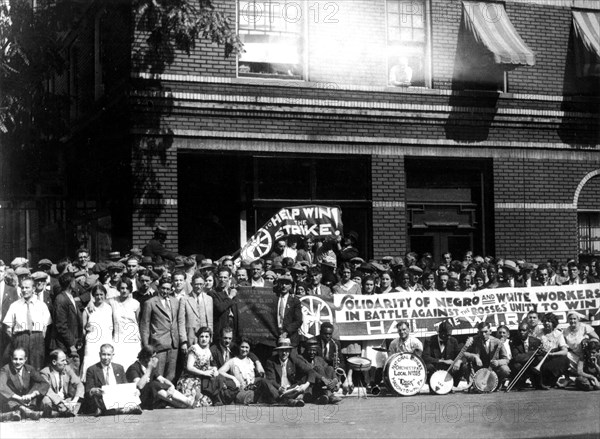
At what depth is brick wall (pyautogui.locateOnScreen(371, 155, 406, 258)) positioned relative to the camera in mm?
16312

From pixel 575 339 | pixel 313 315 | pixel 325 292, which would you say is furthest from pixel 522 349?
pixel 313 315

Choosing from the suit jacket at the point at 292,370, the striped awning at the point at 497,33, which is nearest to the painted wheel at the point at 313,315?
the suit jacket at the point at 292,370

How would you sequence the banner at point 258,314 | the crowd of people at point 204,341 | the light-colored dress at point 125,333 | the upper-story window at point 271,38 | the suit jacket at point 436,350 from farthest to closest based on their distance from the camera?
the upper-story window at point 271,38 → the suit jacket at point 436,350 → the banner at point 258,314 → the light-colored dress at point 125,333 → the crowd of people at point 204,341

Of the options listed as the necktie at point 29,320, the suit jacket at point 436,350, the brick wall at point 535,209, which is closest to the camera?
the necktie at point 29,320

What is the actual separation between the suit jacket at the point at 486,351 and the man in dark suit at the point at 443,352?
256 millimetres

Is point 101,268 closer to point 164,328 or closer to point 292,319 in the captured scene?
point 164,328

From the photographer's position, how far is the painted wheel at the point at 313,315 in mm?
12727

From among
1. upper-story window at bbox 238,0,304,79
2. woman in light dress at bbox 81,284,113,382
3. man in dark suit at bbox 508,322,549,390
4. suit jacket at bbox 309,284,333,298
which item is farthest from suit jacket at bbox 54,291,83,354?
man in dark suit at bbox 508,322,549,390

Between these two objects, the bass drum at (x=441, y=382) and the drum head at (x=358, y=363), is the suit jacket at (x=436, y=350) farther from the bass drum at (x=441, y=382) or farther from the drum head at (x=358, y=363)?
the drum head at (x=358, y=363)

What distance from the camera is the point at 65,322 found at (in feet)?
36.4

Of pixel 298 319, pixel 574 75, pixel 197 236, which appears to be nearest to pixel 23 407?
pixel 298 319

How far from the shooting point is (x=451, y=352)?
12852 millimetres

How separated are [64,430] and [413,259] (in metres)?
7.06

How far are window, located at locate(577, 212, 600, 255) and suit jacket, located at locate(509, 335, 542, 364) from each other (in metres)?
4.95
